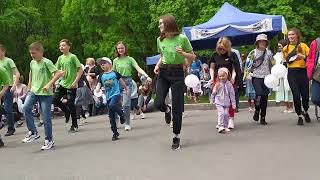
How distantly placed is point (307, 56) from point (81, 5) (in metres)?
33.7

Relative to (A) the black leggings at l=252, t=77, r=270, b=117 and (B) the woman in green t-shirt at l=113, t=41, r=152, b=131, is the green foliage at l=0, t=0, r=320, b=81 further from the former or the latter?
(A) the black leggings at l=252, t=77, r=270, b=117

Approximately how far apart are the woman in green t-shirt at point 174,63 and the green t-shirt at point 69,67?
10.4 ft

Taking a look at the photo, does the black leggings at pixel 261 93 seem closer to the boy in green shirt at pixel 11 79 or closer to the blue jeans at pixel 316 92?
the blue jeans at pixel 316 92

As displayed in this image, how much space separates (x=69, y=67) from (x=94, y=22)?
3184cm

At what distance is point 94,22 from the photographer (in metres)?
42.1

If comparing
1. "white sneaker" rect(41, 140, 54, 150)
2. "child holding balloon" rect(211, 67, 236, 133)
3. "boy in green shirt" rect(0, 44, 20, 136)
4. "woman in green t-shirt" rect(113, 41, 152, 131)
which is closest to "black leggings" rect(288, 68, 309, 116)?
"child holding balloon" rect(211, 67, 236, 133)

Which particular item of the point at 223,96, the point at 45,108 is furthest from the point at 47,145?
the point at 223,96

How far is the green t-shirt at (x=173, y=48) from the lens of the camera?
7973mm

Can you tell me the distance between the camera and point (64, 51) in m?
10.8

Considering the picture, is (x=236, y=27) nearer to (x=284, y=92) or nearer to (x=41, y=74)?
(x=284, y=92)

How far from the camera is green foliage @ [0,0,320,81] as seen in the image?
32.5 metres

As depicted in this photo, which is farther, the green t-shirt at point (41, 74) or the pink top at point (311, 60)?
the pink top at point (311, 60)

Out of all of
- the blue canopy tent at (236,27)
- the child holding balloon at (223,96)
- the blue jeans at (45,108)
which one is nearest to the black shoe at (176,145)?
the child holding balloon at (223,96)

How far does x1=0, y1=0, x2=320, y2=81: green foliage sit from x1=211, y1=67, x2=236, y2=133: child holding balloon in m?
20.7
